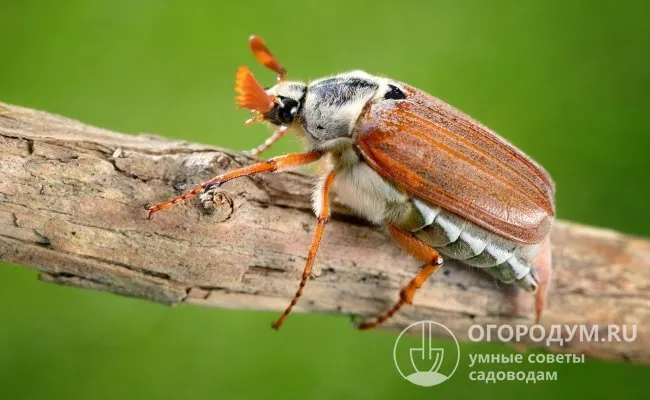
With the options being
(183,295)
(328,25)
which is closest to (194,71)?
(328,25)

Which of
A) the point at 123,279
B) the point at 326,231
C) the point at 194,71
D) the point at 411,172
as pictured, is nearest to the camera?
the point at 123,279

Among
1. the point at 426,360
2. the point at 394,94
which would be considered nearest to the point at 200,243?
the point at 394,94

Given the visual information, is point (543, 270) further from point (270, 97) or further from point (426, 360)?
point (270, 97)

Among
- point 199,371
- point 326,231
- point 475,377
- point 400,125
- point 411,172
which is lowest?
point 199,371

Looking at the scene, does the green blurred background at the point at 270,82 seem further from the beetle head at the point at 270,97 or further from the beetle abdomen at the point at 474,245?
the beetle head at the point at 270,97

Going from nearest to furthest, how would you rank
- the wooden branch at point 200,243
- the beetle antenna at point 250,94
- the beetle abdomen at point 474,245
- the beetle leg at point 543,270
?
the wooden branch at point 200,243 < the beetle antenna at point 250,94 < the beetle abdomen at point 474,245 < the beetle leg at point 543,270

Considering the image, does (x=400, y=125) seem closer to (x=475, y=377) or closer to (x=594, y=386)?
(x=475, y=377)

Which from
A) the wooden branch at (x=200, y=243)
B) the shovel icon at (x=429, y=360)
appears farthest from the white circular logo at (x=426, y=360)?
the wooden branch at (x=200, y=243)
